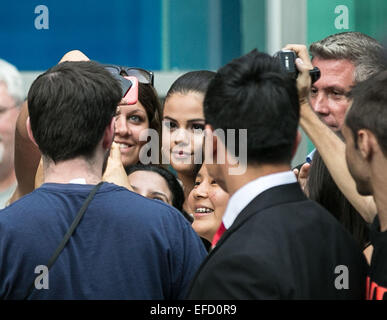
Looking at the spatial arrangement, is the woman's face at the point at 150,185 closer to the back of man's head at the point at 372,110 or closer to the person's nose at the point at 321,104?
the person's nose at the point at 321,104

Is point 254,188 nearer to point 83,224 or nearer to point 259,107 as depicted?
point 259,107

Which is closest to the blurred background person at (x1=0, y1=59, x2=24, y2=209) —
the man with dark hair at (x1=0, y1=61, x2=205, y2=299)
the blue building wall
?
the man with dark hair at (x1=0, y1=61, x2=205, y2=299)

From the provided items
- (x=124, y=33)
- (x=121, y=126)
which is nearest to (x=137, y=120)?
(x=121, y=126)

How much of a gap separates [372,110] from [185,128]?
168 centimetres

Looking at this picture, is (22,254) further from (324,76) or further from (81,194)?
(324,76)

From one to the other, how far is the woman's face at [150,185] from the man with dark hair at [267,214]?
1.52m

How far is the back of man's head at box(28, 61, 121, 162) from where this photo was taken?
7.61ft

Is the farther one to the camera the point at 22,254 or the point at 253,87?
the point at 22,254

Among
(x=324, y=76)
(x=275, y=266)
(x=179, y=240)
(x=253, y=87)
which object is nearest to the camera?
(x=275, y=266)

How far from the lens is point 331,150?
290 cm

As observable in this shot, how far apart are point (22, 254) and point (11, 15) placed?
381cm

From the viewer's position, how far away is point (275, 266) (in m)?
1.78

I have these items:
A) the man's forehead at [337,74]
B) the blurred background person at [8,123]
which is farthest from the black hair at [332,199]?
the blurred background person at [8,123]
